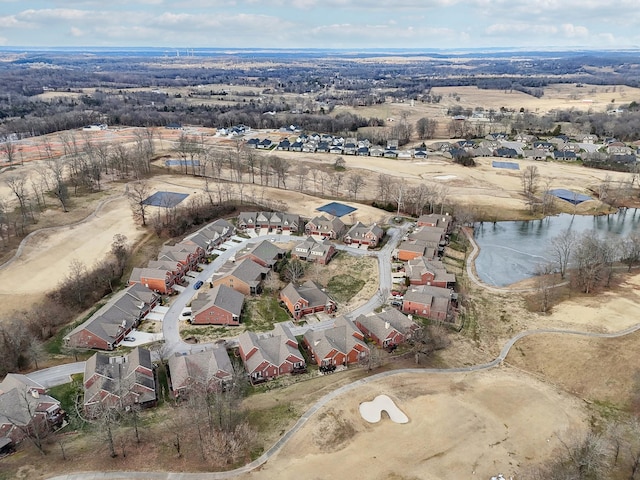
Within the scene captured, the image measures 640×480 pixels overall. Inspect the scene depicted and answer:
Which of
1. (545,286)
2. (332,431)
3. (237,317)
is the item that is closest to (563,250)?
(545,286)

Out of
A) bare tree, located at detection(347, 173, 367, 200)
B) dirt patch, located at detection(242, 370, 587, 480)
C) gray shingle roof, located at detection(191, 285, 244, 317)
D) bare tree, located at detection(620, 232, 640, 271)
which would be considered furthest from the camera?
bare tree, located at detection(347, 173, 367, 200)

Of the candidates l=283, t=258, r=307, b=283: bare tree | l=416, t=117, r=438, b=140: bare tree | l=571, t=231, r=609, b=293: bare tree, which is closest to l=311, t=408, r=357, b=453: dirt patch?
l=283, t=258, r=307, b=283: bare tree

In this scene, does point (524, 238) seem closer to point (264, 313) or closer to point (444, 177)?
point (444, 177)

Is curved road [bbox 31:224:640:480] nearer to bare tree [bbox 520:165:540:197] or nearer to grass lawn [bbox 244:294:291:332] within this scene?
grass lawn [bbox 244:294:291:332]

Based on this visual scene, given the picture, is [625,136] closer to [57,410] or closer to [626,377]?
[626,377]

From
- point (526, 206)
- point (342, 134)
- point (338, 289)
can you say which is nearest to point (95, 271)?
point (338, 289)

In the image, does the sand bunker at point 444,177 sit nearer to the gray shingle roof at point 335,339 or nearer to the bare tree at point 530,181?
the bare tree at point 530,181

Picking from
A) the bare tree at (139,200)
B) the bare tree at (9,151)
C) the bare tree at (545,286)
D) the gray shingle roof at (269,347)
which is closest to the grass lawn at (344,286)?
the gray shingle roof at (269,347)
